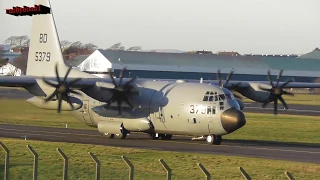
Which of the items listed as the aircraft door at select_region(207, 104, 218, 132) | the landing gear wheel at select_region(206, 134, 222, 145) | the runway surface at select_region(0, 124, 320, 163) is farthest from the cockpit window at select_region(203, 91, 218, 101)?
the runway surface at select_region(0, 124, 320, 163)

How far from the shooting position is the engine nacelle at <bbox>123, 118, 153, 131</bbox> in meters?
41.7

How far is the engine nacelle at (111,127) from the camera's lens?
140ft

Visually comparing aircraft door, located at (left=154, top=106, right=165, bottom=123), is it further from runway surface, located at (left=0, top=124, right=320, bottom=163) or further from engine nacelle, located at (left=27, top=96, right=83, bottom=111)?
engine nacelle, located at (left=27, top=96, right=83, bottom=111)

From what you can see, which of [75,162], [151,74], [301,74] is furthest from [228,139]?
[301,74]

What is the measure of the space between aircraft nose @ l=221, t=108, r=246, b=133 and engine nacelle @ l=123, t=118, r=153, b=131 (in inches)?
206

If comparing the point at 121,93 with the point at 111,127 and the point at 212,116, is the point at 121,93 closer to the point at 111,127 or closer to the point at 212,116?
the point at 111,127

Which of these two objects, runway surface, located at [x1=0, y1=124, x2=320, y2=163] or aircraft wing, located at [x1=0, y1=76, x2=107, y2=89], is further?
aircraft wing, located at [x1=0, y1=76, x2=107, y2=89]

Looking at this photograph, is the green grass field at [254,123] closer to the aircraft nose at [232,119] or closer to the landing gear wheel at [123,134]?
the landing gear wheel at [123,134]

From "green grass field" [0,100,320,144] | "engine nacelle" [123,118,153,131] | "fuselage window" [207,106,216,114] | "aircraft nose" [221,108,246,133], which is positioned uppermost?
"fuselage window" [207,106,216,114]

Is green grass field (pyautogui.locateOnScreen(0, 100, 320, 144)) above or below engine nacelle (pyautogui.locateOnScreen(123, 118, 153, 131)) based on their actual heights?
below

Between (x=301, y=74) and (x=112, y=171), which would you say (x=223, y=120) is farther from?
(x=301, y=74)

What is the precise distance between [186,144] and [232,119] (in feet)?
11.5

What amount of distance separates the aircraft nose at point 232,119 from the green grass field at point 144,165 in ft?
16.8

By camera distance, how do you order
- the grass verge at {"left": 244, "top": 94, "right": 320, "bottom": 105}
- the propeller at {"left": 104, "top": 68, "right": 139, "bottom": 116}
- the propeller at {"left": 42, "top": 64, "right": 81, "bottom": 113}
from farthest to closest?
the grass verge at {"left": 244, "top": 94, "right": 320, "bottom": 105}
the propeller at {"left": 104, "top": 68, "right": 139, "bottom": 116}
the propeller at {"left": 42, "top": 64, "right": 81, "bottom": 113}
